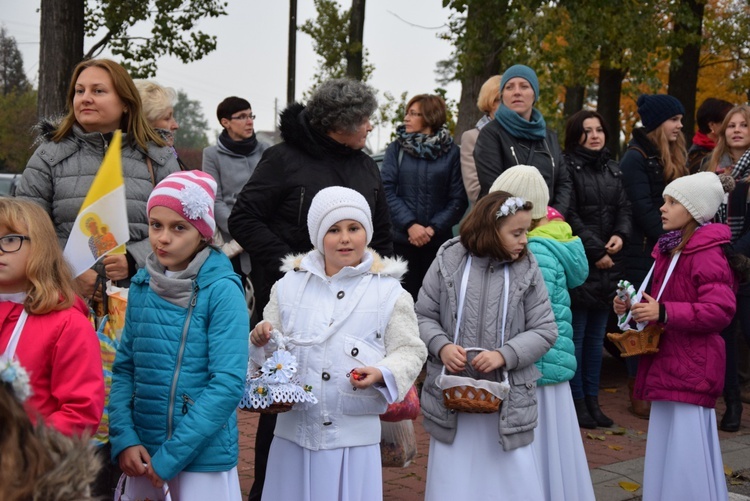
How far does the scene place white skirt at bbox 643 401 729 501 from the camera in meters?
5.25

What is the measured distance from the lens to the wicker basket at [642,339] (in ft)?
17.6

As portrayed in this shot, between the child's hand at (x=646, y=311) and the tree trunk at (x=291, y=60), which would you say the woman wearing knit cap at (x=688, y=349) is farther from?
the tree trunk at (x=291, y=60)

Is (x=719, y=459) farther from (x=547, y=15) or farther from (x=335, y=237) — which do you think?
(x=547, y=15)

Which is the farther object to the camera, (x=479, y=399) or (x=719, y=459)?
(x=719, y=459)

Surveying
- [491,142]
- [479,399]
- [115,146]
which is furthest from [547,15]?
[115,146]

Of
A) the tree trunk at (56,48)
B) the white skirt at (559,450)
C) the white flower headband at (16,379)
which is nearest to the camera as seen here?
the white flower headband at (16,379)

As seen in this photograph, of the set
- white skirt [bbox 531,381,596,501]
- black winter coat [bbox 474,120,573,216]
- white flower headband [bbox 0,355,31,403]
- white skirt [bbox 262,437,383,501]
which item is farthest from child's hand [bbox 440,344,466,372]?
white flower headband [bbox 0,355,31,403]

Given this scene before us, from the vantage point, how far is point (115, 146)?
128 inches

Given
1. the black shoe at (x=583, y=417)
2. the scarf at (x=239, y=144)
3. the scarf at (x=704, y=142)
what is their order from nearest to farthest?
the black shoe at (x=583, y=417) < the scarf at (x=239, y=144) < the scarf at (x=704, y=142)

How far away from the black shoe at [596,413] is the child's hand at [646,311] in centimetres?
222

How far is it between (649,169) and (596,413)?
2.09 meters

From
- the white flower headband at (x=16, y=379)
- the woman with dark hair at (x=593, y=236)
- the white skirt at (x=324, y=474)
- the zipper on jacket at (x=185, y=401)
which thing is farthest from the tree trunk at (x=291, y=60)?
the white flower headband at (x=16, y=379)

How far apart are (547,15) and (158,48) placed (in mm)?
6269

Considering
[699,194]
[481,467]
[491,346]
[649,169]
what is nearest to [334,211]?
[491,346]
